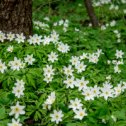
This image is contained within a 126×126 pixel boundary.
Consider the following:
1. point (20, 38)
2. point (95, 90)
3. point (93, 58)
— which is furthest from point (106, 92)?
point (20, 38)

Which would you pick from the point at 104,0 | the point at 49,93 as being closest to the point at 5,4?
the point at 49,93

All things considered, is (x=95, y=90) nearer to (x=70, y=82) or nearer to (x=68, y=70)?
(x=70, y=82)

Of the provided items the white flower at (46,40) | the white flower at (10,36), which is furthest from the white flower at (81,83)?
the white flower at (10,36)

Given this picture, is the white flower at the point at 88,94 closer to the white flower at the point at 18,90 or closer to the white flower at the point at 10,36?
the white flower at the point at 18,90

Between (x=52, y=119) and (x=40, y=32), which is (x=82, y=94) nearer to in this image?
(x=52, y=119)

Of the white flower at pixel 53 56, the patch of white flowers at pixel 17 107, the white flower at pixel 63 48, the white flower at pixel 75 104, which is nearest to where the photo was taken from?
the patch of white flowers at pixel 17 107
